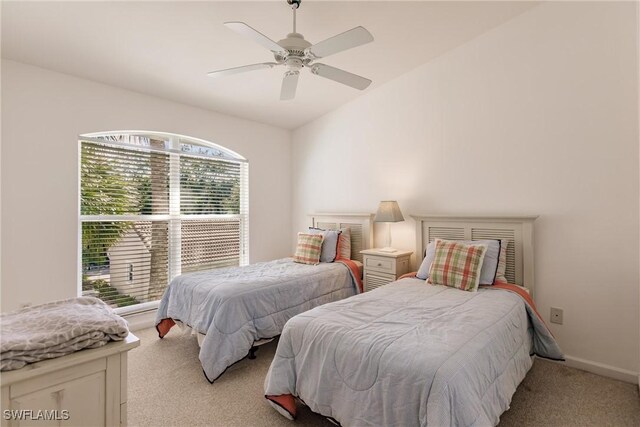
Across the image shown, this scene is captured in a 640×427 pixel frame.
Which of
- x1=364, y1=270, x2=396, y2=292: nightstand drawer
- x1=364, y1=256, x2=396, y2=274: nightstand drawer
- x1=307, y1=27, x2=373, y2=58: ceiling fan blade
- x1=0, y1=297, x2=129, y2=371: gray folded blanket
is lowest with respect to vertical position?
x1=364, y1=270, x2=396, y2=292: nightstand drawer

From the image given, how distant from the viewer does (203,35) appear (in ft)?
8.52

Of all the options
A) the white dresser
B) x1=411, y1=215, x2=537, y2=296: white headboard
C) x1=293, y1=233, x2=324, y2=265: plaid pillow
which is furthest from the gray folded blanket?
x1=411, y1=215, x2=537, y2=296: white headboard

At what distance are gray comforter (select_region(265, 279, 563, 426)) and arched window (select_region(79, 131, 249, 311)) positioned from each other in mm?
2452

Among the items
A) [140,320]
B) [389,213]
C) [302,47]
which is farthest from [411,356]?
[140,320]

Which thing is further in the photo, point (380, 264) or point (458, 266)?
point (380, 264)

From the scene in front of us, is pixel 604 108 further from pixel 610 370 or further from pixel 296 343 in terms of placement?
pixel 296 343

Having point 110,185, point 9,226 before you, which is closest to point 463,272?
point 110,185

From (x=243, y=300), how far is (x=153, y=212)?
1.88 metres

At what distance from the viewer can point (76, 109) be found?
3.04 m

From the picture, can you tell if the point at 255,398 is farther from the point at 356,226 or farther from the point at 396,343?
the point at 356,226

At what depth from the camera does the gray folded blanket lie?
38.6 inches

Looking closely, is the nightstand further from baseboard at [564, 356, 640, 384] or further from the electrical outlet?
baseboard at [564, 356, 640, 384]

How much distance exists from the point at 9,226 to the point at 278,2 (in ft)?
9.59

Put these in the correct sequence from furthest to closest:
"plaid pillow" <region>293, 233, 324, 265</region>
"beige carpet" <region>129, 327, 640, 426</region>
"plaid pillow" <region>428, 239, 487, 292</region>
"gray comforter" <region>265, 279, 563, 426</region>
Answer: "plaid pillow" <region>293, 233, 324, 265</region>
"plaid pillow" <region>428, 239, 487, 292</region>
"beige carpet" <region>129, 327, 640, 426</region>
"gray comforter" <region>265, 279, 563, 426</region>
